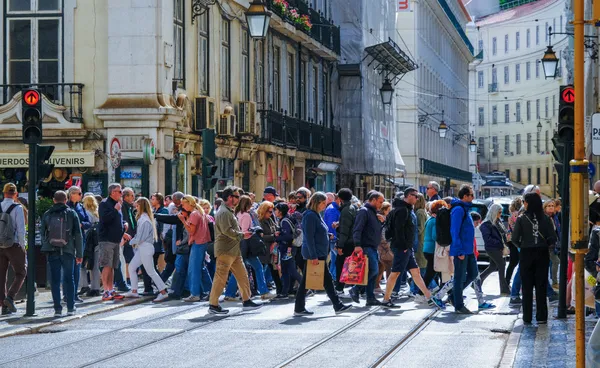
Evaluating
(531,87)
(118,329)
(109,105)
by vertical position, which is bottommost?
(118,329)

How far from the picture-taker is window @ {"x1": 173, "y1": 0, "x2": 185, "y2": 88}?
2955 centimetres

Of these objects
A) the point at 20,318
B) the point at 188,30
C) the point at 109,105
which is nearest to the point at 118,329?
the point at 20,318

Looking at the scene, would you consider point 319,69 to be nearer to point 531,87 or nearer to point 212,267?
point 212,267

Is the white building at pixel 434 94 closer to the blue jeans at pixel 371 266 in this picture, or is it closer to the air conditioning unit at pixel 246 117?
the air conditioning unit at pixel 246 117

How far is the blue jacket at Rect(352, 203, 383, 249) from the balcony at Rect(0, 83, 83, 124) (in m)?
10.0

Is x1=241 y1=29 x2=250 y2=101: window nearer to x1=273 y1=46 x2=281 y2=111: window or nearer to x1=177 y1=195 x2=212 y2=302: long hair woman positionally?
x1=273 y1=46 x2=281 y2=111: window

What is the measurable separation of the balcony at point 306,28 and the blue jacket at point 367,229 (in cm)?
1664

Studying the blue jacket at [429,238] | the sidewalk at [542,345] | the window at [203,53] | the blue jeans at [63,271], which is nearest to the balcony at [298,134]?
the window at [203,53]

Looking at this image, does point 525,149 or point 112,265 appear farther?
point 525,149

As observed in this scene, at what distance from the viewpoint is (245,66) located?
1409 inches

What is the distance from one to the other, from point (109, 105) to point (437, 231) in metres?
10.9

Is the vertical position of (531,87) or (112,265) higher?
(531,87)

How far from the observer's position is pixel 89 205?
21.8 m

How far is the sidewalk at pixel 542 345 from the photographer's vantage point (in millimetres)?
12617
